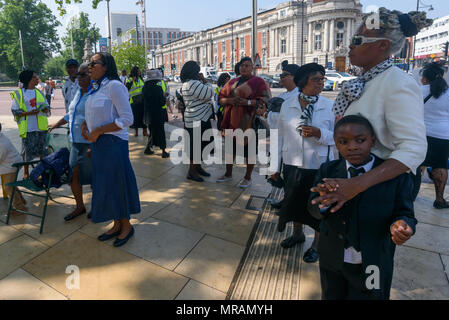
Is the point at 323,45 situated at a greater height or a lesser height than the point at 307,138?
greater

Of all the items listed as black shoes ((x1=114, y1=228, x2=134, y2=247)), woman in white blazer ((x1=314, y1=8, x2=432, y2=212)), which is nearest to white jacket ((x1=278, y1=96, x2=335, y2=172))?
woman in white blazer ((x1=314, y1=8, x2=432, y2=212))

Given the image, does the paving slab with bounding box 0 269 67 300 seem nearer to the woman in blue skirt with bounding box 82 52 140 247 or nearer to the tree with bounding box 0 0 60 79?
the woman in blue skirt with bounding box 82 52 140 247

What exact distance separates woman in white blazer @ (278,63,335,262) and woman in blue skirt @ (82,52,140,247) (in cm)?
165

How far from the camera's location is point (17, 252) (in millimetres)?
3066

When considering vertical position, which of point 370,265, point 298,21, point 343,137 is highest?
point 298,21

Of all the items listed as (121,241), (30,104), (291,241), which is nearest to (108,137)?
(121,241)

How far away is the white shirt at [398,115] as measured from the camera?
134 centimetres

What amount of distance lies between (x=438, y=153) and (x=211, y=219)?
3236mm

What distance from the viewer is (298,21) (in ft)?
175

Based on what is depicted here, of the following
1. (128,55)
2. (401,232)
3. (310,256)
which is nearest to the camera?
(401,232)

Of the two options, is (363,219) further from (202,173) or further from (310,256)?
(202,173)

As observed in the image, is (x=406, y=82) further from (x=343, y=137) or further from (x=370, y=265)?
(x=370, y=265)

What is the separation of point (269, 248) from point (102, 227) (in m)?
2.00
